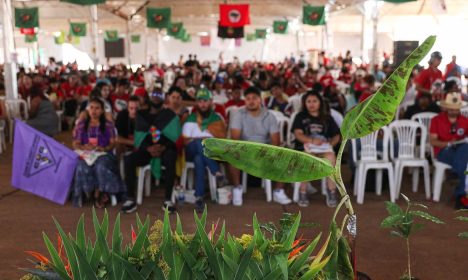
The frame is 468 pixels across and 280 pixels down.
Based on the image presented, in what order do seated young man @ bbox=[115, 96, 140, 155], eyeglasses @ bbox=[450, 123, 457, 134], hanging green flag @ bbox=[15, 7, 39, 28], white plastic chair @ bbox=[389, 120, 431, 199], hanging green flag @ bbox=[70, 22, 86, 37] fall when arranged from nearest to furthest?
eyeglasses @ bbox=[450, 123, 457, 134], white plastic chair @ bbox=[389, 120, 431, 199], seated young man @ bbox=[115, 96, 140, 155], hanging green flag @ bbox=[15, 7, 39, 28], hanging green flag @ bbox=[70, 22, 86, 37]

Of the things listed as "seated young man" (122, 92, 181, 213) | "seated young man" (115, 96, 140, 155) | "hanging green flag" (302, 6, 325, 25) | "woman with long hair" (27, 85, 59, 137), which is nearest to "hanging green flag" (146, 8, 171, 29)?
"hanging green flag" (302, 6, 325, 25)

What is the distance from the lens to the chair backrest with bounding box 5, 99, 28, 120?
10070 mm

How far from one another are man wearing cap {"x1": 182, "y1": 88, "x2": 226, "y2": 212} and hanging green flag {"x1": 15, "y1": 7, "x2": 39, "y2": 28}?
980 centimetres

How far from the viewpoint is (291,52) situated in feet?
129

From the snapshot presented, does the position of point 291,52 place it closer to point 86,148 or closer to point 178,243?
point 86,148

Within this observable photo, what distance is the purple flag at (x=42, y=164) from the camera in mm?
5801

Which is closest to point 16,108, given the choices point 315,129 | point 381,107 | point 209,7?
point 315,129

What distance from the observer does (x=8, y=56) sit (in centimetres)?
1053

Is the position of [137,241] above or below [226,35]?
below

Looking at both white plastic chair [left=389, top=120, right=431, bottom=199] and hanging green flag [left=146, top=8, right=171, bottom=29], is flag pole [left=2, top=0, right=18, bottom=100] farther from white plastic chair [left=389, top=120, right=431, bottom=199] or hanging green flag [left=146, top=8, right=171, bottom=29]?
white plastic chair [left=389, top=120, right=431, bottom=199]

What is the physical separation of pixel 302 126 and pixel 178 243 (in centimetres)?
409

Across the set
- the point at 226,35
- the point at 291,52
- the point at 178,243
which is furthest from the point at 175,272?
the point at 291,52

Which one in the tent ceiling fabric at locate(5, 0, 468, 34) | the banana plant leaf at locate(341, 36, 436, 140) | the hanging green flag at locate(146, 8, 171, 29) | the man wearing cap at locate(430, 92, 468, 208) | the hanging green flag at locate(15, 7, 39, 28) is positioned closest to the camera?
the banana plant leaf at locate(341, 36, 436, 140)

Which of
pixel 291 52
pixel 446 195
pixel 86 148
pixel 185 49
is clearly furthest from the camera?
pixel 185 49
